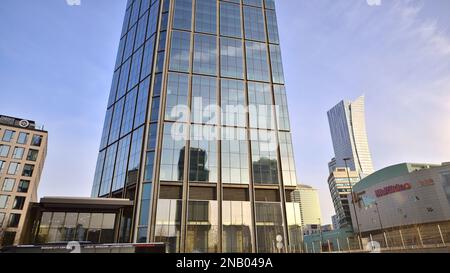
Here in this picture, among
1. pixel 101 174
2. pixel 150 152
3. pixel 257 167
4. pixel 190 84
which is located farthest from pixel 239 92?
pixel 101 174

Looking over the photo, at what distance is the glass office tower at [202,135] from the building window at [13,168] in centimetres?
2577

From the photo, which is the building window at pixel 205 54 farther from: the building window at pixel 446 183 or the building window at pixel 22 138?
the building window at pixel 446 183

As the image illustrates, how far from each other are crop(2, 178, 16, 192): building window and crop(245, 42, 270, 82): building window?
56433 mm

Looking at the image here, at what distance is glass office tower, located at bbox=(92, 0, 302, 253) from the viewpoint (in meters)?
35.2

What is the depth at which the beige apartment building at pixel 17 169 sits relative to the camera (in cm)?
5322

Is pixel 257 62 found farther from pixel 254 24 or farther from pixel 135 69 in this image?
pixel 135 69

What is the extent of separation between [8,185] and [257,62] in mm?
59309

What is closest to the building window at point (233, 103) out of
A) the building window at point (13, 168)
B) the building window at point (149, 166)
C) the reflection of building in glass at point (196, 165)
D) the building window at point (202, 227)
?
the reflection of building in glass at point (196, 165)

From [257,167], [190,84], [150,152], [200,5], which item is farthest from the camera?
[200,5]

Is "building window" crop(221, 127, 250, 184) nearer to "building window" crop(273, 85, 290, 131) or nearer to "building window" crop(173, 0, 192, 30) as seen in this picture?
"building window" crop(273, 85, 290, 131)

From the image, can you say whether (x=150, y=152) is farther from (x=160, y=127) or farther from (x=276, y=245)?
(x=276, y=245)

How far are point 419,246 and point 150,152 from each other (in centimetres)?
3247

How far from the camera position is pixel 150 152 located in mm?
37500
